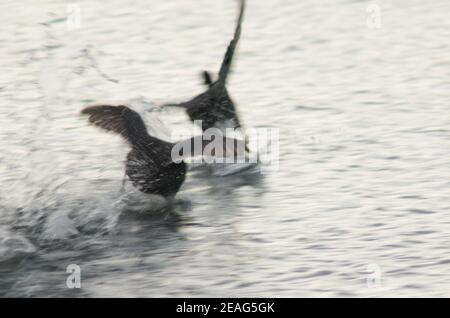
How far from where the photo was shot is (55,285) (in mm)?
5500

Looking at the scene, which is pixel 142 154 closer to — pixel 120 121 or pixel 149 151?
pixel 149 151

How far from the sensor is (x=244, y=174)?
262 inches

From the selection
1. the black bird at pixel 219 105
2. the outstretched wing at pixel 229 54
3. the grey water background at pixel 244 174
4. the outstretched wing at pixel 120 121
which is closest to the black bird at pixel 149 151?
the outstretched wing at pixel 120 121

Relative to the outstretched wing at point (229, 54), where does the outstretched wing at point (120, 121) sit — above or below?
below

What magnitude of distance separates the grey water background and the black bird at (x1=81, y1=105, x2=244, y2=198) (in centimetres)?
12

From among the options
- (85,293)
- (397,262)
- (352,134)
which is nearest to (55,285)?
(85,293)

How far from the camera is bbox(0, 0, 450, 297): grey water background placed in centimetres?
558

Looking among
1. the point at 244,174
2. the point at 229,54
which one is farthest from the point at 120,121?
the point at 244,174

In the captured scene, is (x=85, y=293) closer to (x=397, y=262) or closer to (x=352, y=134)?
(x=397, y=262)

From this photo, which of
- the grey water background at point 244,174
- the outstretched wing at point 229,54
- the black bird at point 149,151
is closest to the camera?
the grey water background at point 244,174

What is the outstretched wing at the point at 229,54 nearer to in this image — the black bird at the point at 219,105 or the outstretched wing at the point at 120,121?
the black bird at the point at 219,105

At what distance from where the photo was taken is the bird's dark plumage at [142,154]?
6074mm

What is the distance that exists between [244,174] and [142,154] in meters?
0.72

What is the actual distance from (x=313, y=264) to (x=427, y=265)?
0.45m
